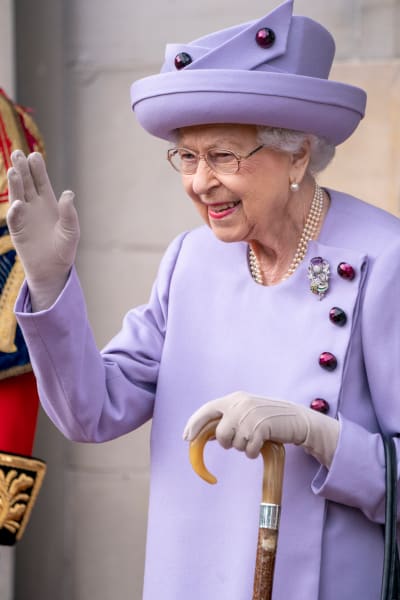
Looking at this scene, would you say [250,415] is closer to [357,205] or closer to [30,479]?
[357,205]

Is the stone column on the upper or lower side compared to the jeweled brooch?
upper

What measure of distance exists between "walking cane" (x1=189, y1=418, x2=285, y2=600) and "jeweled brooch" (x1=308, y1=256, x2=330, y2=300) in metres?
0.34

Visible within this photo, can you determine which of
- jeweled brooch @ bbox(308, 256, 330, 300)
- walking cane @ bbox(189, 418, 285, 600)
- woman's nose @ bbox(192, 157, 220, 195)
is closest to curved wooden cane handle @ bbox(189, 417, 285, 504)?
walking cane @ bbox(189, 418, 285, 600)

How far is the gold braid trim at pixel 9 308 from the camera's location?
3125 millimetres

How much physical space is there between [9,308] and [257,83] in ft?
3.72

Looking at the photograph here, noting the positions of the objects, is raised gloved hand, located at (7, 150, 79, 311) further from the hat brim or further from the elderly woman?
the hat brim

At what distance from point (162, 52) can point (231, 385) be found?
5.97ft

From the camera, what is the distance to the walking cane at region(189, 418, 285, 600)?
2.21m

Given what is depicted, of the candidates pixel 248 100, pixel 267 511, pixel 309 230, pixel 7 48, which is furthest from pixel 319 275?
pixel 7 48

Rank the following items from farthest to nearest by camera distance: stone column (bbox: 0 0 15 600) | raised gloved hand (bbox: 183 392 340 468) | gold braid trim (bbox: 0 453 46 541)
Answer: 1. stone column (bbox: 0 0 15 600)
2. gold braid trim (bbox: 0 453 46 541)
3. raised gloved hand (bbox: 183 392 340 468)

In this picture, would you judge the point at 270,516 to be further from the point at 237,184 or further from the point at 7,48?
the point at 7,48

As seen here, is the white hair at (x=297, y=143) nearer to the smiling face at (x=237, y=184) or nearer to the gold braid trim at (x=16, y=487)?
the smiling face at (x=237, y=184)

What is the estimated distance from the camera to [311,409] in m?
→ 2.26

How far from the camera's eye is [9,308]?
314 cm
